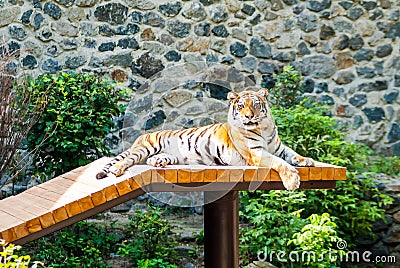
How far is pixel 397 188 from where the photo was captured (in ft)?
15.9

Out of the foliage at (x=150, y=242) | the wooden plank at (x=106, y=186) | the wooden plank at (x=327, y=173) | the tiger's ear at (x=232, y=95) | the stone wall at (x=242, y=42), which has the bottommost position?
the foliage at (x=150, y=242)

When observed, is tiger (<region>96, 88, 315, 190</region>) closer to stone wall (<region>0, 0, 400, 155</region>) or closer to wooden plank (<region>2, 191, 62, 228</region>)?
wooden plank (<region>2, 191, 62, 228</region>)

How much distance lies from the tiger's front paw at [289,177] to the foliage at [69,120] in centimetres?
237

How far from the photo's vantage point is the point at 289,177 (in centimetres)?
235

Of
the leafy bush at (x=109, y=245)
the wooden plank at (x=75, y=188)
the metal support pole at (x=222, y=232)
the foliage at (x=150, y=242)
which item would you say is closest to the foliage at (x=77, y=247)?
the leafy bush at (x=109, y=245)

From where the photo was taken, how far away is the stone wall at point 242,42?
5.58 meters

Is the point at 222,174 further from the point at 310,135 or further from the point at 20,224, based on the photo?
the point at 310,135

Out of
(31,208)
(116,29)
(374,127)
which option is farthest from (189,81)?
(374,127)

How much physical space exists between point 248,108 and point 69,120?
Answer: 2.33m

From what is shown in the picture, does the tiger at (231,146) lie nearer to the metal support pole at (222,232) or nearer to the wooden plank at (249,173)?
the wooden plank at (249,173)

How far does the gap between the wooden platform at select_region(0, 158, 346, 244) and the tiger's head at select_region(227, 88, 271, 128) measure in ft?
0.71

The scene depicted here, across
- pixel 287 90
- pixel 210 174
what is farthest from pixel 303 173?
pixel 287 90

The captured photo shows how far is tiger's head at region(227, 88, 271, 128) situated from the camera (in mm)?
2465

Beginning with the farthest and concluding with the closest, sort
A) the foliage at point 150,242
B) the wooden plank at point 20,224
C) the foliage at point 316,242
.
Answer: the foliage at point 150,242 → the foliage at point 316,242 → the wooden plank at point 20,224
